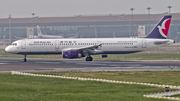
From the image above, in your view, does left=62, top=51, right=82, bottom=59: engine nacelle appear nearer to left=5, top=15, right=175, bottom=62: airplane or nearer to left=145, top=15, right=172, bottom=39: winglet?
left=5, top=15, right=175, bottom=62: airplane

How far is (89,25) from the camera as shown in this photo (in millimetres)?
158250

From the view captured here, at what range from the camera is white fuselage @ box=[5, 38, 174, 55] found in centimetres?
5106

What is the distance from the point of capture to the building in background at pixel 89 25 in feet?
502

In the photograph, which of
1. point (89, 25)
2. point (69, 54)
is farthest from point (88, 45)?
point (89, 25)

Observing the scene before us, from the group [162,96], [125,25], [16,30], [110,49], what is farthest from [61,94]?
[16,30]

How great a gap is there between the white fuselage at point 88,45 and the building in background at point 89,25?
9989 cm

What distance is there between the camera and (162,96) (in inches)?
696

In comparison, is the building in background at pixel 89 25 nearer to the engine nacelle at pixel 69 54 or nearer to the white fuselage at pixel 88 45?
the white fuselage at pixel 88 45

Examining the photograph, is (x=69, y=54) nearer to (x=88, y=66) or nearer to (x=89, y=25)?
(x=88, y=66)

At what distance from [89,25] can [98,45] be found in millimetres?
108661

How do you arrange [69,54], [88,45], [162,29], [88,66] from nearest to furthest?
[88,66], [69,54], [162,29], [88,45]

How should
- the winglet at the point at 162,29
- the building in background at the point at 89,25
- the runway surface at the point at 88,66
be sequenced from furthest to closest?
1. the building in background at the point at 89,25
2. the winglet at the point at 162,29
3. the runway surface at the point at 88,66

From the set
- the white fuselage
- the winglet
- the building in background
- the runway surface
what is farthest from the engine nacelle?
the building in background

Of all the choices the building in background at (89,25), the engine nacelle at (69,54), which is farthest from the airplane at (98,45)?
the building in background at (89,25)
